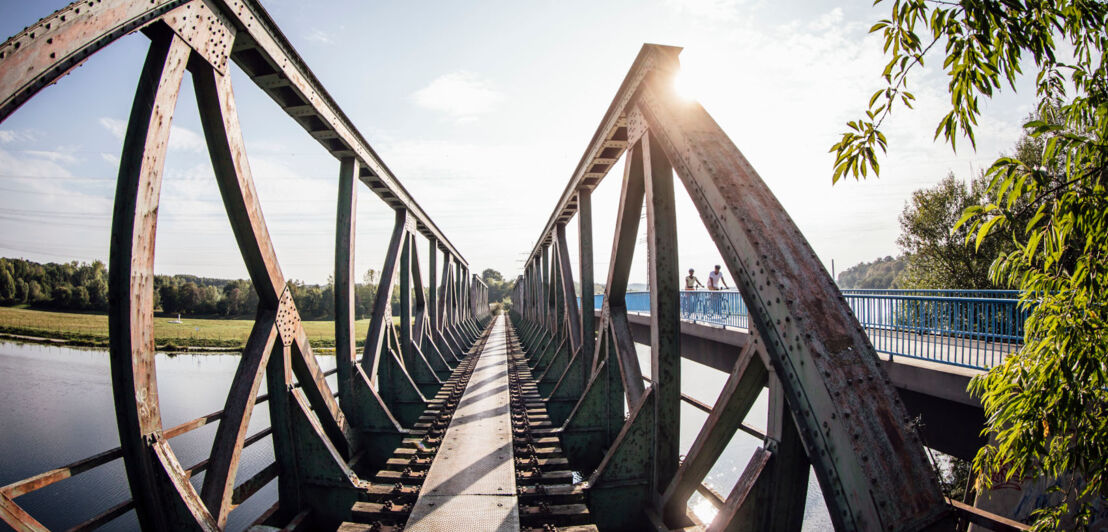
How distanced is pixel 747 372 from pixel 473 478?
8.94 feet

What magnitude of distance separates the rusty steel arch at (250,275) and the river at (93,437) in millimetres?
13670

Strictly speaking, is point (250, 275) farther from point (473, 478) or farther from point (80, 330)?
point (80, 330)

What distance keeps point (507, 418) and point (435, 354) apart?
16.1 ft

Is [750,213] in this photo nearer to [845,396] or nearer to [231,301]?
[845,396]

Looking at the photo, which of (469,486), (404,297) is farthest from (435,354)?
(469,486)

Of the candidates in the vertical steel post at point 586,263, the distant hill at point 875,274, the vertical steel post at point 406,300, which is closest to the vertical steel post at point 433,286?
the vertical steel post at point 406,300

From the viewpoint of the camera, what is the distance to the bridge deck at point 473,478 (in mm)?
3248

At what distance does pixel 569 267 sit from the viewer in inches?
316

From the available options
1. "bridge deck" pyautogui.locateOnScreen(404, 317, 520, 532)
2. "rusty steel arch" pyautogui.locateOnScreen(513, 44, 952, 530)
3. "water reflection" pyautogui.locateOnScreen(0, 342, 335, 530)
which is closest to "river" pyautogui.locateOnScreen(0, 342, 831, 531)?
"water reflection" pyautogui.locateOnScreen(0, 342, 335, 530)

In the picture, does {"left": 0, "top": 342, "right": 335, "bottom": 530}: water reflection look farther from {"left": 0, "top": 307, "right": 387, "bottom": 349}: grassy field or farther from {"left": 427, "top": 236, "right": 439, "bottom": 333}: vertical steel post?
{"left": 427, "top": 236, "right": 439, "bottom": 333}: vertical steel post

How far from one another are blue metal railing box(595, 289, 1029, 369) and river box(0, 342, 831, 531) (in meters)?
6.13

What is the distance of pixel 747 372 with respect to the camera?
2.41m

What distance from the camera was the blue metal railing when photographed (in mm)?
7012

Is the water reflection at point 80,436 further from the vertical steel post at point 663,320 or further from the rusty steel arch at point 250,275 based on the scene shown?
the vertical steel post at point 663,320
